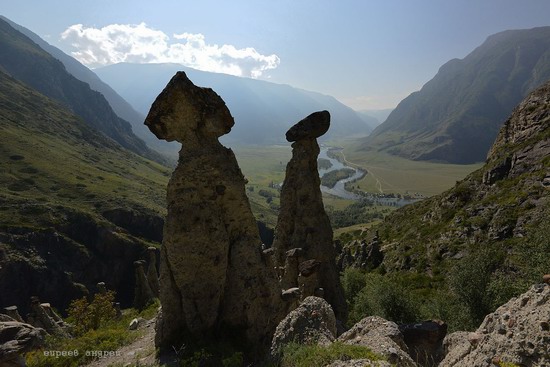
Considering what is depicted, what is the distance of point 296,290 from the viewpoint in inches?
766

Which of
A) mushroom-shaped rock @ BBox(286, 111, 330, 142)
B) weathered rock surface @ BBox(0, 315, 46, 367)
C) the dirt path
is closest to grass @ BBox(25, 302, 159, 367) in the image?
the dirt path

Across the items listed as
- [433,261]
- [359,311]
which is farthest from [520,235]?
[359,311]

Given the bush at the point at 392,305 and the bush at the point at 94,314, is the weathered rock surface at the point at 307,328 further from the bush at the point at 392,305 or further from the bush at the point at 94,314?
the bush at the point at 94,314

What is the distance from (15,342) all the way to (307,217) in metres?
21.0

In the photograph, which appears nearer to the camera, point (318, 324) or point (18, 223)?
point (318, 324)

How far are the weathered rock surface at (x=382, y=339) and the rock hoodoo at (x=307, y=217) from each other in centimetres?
1294

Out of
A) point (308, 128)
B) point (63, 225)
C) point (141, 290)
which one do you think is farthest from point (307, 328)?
point (63, 225)

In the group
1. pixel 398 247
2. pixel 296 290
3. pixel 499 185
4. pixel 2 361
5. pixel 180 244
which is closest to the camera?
pixel 2 361

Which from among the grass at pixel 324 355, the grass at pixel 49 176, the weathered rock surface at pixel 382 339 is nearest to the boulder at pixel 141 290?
the weathered rock surface at pixel 382 339

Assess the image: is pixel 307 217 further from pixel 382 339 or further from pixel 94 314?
pixel 94 314

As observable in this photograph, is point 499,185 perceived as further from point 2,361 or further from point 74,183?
point 74,183

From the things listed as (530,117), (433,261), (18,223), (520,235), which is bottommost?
(18,223)

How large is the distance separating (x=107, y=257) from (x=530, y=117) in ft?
333

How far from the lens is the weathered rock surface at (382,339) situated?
10.8 meters
